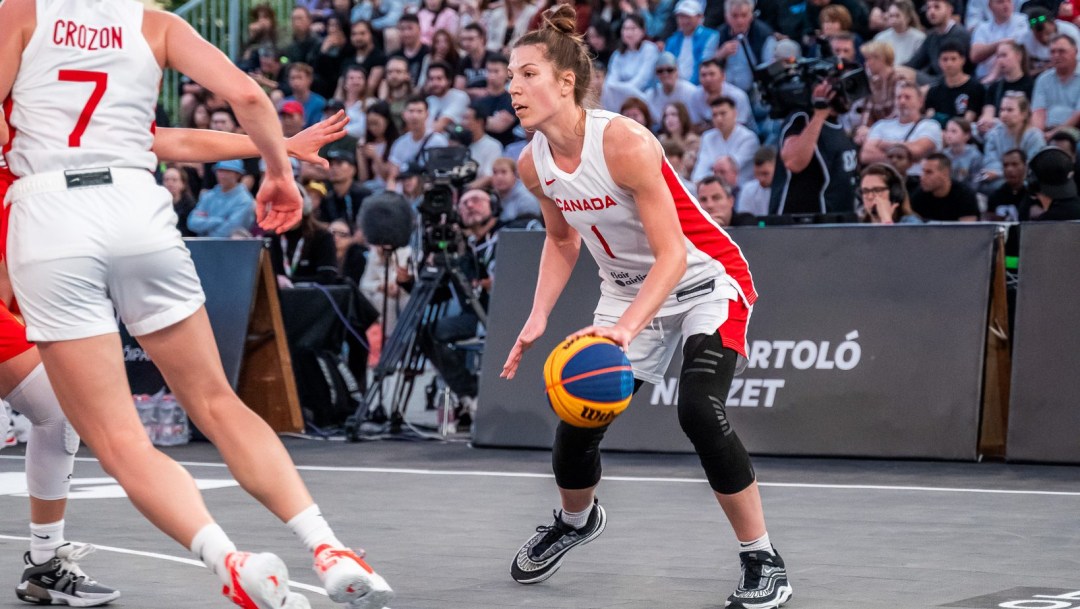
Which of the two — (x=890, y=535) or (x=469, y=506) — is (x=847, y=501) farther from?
(x=469, y=506)

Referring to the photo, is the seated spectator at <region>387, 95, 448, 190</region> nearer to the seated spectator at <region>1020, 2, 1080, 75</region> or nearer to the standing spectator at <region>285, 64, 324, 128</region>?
the standing spectator at <region>285, 64, 324, 128</region>

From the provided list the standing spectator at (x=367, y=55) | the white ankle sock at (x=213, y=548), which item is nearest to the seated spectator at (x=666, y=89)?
the standing spectator at (x=367, y=55)

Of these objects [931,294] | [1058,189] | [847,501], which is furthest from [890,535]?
[1058,189]

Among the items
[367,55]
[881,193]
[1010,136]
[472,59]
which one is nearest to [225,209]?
[472,59]

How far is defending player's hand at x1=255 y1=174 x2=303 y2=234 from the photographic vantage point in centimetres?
446

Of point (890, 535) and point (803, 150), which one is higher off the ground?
point (803, 150)

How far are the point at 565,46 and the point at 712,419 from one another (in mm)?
1352

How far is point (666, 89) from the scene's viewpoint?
45.7 feet

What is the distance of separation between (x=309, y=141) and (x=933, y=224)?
Answer: 16.7ft

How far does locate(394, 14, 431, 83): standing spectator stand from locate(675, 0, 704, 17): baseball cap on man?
3.26 meters

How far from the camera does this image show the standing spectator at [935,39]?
42.1 feet

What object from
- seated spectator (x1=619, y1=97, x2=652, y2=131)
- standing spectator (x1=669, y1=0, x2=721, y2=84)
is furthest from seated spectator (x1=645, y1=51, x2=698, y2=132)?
seated spectator (x1=619, y1=97, x2=652, y2=131)

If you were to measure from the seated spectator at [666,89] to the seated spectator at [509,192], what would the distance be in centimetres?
177

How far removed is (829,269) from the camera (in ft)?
29.8
